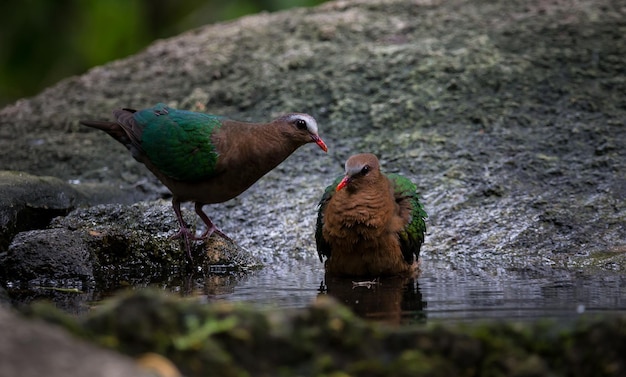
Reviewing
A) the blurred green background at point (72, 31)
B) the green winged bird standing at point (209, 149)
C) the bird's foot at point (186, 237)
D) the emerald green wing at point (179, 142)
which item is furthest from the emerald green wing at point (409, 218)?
the blurred green background at point (72, 31)

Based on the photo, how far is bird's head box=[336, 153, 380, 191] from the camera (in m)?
5.76

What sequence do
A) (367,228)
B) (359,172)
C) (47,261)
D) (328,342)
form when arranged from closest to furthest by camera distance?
(328,342) < (47,261) < (367,228) < (359,172)

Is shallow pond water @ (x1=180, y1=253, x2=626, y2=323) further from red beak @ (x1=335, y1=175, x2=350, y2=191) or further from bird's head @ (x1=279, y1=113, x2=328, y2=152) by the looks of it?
bird's head @ (x1=279, y1=113, x2=328, y2=152)

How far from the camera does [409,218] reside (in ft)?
19.1

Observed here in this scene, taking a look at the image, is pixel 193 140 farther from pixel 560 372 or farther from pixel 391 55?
pixel 560 372

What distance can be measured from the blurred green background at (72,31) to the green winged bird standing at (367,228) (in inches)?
272

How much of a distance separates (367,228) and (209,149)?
1266mm

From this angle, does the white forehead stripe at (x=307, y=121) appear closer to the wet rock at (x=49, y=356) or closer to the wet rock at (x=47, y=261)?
the wet rock at (x=47, y=261)

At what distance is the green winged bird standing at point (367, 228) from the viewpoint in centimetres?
568

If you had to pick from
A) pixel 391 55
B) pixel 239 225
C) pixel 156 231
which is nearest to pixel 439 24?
pixel 391 55

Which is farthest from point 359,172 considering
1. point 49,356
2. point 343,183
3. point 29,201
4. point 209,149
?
point 49,356

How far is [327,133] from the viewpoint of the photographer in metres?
7.69

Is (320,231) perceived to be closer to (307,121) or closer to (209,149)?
(307,121)

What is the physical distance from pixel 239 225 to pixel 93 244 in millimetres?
1494
